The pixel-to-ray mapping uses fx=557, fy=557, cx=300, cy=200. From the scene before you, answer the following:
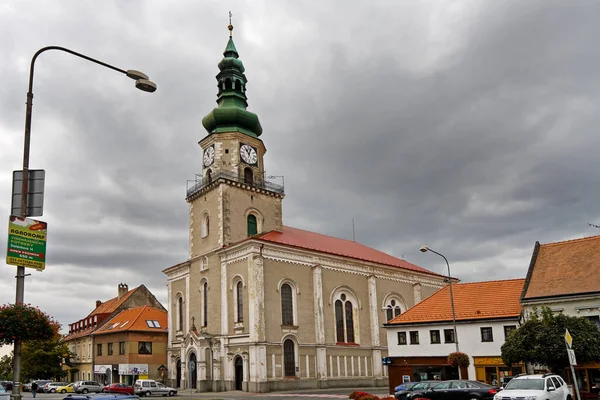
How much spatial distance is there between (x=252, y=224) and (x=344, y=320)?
12.0 metres

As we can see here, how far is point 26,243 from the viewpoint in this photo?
41.9ft

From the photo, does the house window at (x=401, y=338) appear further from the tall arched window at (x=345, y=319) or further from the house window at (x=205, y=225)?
the house window at (x=205, y=225)

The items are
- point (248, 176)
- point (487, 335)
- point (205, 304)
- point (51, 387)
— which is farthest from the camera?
point (248, 176)

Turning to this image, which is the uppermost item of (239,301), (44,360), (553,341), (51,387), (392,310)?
(239,301)

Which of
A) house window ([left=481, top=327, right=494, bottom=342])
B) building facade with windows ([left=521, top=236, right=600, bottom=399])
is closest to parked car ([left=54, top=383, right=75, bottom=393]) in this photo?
house window ([left=481, top=327, right=494, bottom=342])

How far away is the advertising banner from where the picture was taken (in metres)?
12.5

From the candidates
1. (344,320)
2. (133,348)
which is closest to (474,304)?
(344,320)

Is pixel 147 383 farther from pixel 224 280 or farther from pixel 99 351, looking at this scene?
pixel 99 351

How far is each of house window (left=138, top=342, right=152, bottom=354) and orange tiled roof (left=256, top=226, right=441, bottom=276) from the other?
1688cm

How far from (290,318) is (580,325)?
2453 cm

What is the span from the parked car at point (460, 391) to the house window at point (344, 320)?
23.7 meters

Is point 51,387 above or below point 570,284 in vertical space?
below

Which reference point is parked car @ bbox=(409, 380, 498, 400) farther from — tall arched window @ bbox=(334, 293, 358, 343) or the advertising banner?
tall arched window @ bbox=(334, 293, 358, 343)

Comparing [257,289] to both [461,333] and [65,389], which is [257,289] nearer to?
[461,333]
